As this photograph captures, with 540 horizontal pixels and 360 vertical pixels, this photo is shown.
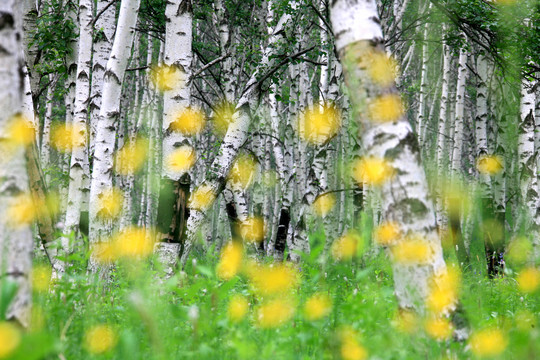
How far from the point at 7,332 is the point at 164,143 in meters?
3.61

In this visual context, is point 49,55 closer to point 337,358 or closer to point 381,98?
point 381,98

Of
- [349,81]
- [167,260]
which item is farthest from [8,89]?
[167,260]

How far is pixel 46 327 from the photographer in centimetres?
245

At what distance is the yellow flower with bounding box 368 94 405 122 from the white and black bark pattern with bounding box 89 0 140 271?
380cm

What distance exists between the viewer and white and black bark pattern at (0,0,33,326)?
5.50ft

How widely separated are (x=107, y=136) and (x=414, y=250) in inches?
167

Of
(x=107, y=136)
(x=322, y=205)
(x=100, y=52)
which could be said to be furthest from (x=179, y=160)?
(x=322, y=205)

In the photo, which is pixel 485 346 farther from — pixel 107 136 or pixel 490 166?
pixel 490 166

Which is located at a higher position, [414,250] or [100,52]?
[100,52]

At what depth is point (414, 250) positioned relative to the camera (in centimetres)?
226

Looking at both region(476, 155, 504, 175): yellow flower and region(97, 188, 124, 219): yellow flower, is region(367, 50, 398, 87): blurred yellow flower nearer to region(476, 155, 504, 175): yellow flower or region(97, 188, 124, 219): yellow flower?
region(97, 188, 124, 219): yellow flower

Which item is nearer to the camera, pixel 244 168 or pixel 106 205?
pixel 106 205

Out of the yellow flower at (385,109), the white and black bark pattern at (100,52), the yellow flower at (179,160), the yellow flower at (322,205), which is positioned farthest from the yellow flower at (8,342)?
the yellow flower at (322,205)

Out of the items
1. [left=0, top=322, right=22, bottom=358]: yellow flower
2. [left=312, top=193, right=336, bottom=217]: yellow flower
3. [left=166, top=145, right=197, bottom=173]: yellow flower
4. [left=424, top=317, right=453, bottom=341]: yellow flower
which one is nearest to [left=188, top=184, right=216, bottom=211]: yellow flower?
[left=166, top=145, right=197, bottom=173]: yellow flower
